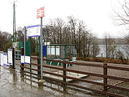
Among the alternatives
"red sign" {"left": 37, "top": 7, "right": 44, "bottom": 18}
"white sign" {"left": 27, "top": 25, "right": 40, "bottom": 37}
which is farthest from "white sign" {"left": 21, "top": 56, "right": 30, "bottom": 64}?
"red sign" {"left": 37, "top": 7, "right": 44, "bottom": 18}

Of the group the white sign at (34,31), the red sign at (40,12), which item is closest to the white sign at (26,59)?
the white sign at (34,31)

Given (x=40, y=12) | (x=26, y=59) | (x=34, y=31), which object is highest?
(x=40, y=12)

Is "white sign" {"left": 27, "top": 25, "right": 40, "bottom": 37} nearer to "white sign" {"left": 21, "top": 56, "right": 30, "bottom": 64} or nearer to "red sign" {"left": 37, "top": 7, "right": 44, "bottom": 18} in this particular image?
"red sign" {"left": 37, "top": 7, "right": 44, "bottom": 18}

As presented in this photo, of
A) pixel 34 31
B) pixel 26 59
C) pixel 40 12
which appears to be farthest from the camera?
pixel 26 59

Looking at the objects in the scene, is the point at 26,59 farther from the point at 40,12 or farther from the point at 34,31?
the point at 40,12

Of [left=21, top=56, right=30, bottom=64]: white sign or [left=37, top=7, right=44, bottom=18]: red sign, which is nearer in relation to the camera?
[left=37, top=7, right=44, bottom=18]: red sign

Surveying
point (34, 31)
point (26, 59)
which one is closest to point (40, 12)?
point (34, 31)

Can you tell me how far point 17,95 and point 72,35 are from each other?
2753 cm

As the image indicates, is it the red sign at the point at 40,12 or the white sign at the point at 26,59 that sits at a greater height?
the red sign at the point at 40,12

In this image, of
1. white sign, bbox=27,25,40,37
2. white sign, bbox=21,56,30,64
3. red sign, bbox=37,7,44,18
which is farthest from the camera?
white sign, bbox=21,56,30,64

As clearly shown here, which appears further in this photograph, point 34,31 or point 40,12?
point 34,31

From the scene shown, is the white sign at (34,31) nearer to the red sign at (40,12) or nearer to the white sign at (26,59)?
the red sign at (40,12)

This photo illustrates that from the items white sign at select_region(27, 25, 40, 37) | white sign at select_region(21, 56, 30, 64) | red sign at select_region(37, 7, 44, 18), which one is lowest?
white sign at select_region(21, 56, 30, 64)

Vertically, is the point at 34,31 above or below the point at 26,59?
above
